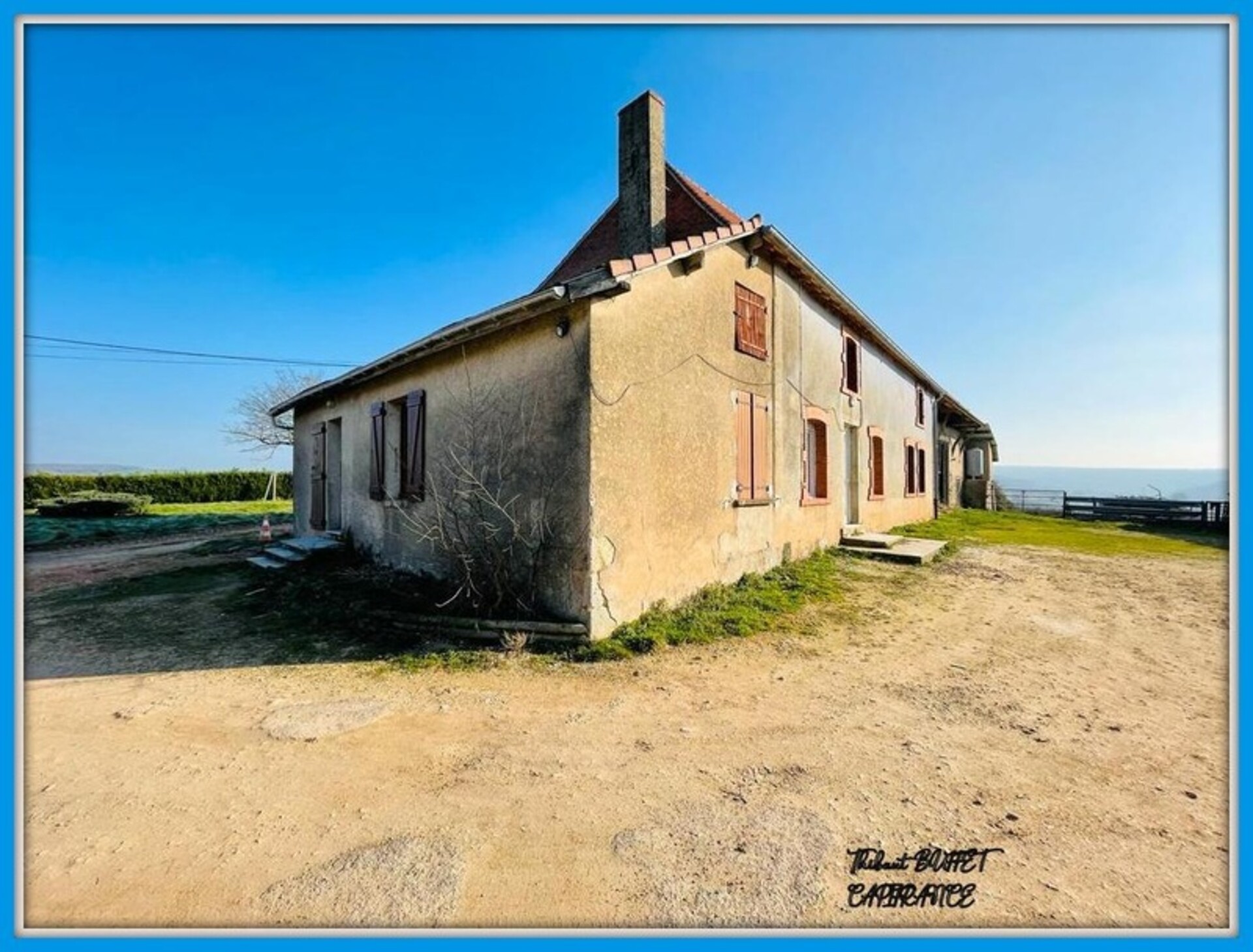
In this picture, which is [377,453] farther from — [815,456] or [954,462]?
[954,462]

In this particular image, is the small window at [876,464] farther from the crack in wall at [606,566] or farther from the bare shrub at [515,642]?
the bare shrub at [515,642]

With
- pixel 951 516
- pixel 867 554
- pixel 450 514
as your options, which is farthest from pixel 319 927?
pixel 951 516

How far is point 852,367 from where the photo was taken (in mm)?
11570

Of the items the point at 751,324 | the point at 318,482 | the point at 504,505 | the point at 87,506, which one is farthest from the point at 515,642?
the point at 87,506

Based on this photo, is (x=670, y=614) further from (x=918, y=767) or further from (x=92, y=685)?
(x=92, y=685)

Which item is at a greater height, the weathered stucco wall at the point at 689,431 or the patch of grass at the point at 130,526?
the weathered stucco wall at the point at 689,431

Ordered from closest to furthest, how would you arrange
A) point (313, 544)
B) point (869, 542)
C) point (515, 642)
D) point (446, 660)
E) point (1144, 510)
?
point (446, 660)
point (515, 642)
point (313, 544)
point (869, 542)
point (1144, 510)

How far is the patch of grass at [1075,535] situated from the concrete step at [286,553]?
12.3 metres

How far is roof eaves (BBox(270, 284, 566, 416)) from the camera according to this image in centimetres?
536

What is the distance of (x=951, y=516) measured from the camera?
1828 centimetres

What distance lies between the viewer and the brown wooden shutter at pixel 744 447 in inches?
290

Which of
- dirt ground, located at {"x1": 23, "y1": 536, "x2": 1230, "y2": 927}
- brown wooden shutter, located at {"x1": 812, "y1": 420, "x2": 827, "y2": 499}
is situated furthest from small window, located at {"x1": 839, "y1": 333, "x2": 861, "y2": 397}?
dirt ground, located at {"x1": 23, "y1": 536, "x2": 1230, "y2": 927}

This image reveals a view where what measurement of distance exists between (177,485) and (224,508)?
13.4ft

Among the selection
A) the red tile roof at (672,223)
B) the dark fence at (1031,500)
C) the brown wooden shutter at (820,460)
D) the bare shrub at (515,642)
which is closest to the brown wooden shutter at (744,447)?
the brown wooden shutter at (820,460)
